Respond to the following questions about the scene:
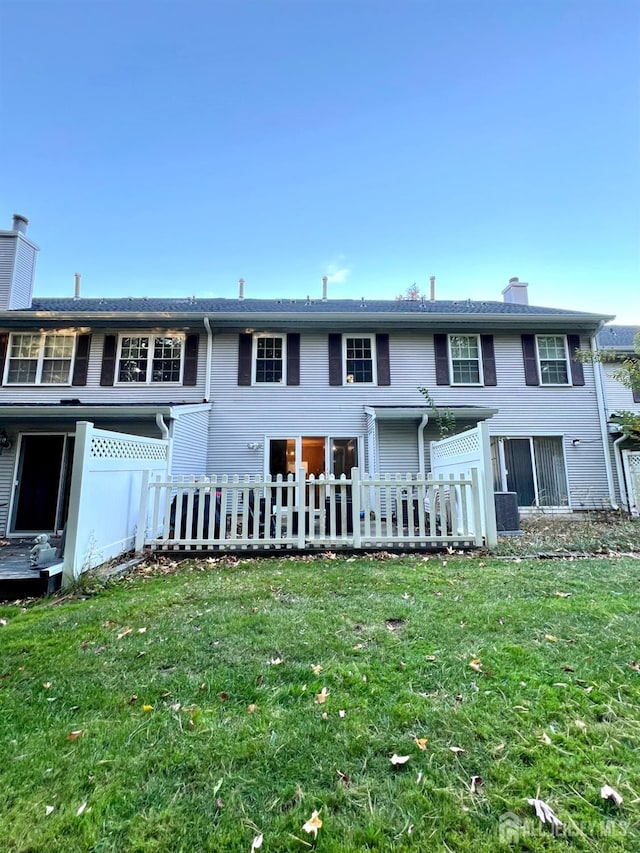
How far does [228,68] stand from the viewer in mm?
10086

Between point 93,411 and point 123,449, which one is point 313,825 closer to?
point 123,449

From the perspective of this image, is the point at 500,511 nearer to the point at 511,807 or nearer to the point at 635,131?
the point at 511,807

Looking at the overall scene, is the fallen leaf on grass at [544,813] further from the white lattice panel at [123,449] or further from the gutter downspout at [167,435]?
the gutter downspout at [167,435]

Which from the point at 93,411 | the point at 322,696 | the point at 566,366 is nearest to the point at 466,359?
the point at 566,366

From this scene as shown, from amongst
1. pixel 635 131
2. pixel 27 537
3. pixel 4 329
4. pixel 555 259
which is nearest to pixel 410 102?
pixel 635 131

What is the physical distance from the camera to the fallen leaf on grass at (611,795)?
145 cm

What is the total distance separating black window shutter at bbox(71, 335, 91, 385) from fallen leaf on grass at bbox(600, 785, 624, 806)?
468 inches

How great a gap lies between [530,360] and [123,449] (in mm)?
10805

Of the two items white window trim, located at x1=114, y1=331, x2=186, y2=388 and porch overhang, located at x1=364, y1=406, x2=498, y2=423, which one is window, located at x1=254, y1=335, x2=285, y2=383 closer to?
white window trim, located at x1=114, y1=331, x2=186, y2=388

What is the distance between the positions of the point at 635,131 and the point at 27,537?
18.4m

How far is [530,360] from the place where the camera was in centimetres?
1104

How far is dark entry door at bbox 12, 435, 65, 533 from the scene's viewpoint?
904 cm

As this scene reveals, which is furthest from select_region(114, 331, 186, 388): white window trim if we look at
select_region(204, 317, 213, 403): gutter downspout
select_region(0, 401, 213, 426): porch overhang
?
select_region(0, 401, 213, 426): porch overhang

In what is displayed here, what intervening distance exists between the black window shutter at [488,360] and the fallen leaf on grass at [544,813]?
1057 cm
